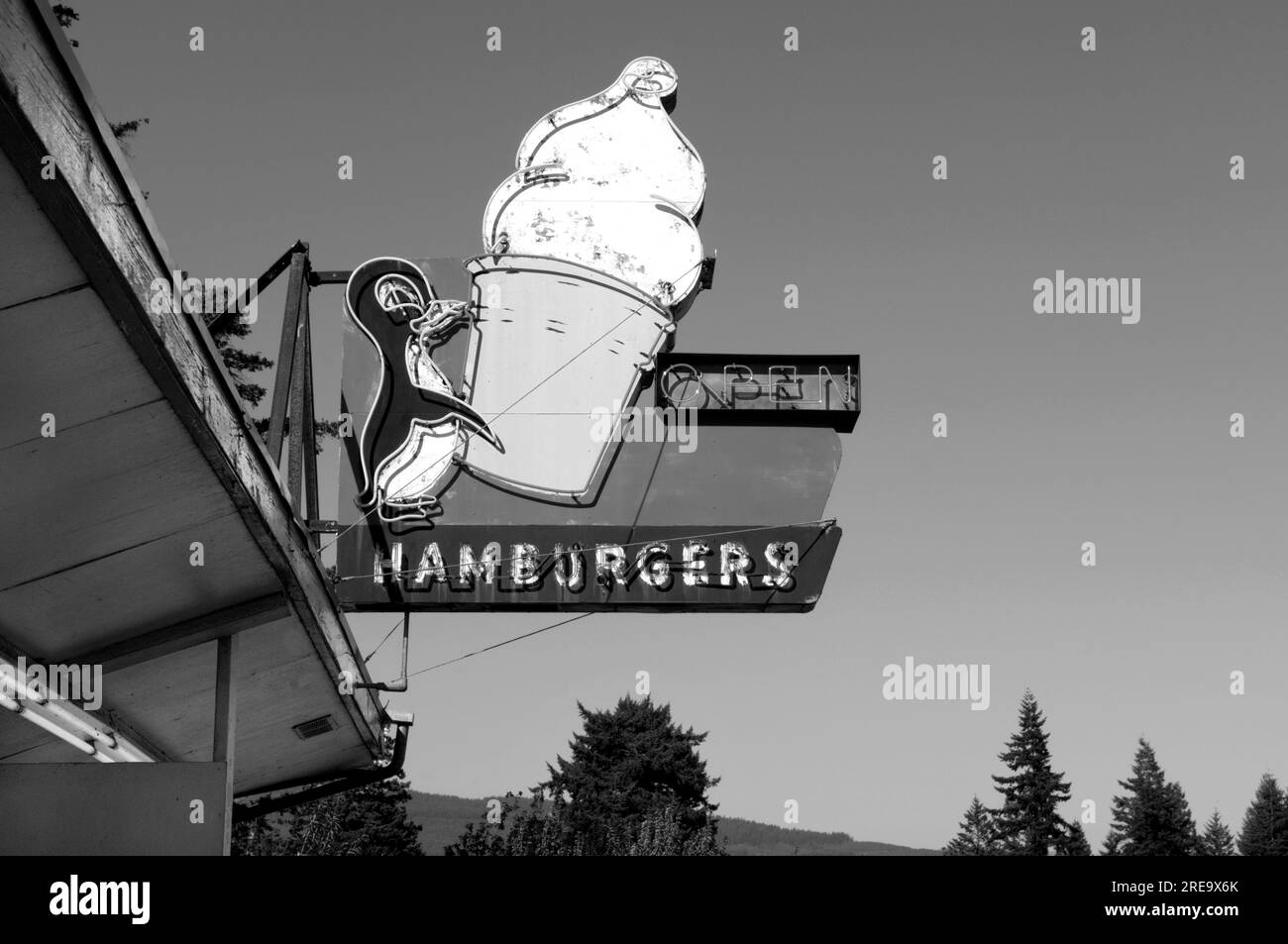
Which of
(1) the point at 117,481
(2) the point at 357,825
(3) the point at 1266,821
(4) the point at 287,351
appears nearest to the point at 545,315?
(4) the point at 287,351

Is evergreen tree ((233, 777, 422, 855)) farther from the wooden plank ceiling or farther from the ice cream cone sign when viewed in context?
the wooden plank ceiling

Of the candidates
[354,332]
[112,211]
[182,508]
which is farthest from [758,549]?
[112,211]

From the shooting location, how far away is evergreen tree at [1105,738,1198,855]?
71.6 m

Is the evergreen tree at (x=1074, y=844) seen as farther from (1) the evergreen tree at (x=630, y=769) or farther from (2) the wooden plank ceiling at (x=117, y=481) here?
(2) the wooden plank ceiling at (x=117, y=481)

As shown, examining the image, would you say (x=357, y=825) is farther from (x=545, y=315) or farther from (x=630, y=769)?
(x=545, y=315)

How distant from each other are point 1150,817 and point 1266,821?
11.2 metres

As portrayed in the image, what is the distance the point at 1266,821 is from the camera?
81.4 meters

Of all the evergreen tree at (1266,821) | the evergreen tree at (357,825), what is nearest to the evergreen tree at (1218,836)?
the evergreen tree at (1266,821)

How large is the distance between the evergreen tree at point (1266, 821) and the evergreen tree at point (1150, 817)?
3.47 meters

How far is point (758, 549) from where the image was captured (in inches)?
649

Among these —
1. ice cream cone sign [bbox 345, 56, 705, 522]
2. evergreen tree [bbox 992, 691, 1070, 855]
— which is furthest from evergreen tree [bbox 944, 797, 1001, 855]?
ice cream cone sign [bbox 345, 56, 705, 522]

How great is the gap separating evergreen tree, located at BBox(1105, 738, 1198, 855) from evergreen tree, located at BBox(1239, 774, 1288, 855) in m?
3.47
